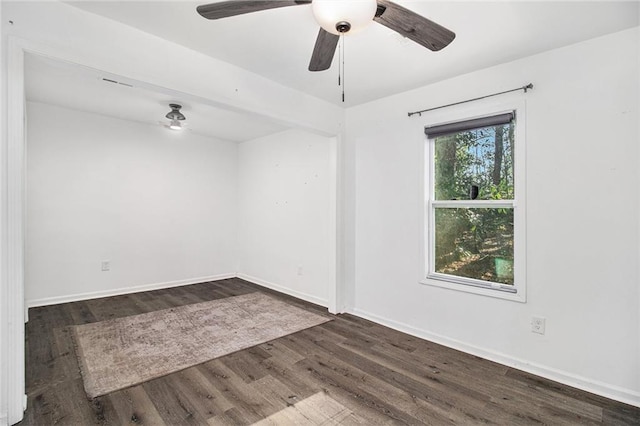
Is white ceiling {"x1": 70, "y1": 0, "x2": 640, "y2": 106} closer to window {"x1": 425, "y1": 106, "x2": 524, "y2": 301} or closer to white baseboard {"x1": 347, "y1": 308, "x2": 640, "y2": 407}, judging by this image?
window {"x1": 425, "y1": 106, "x2": 524, "y2": 301}

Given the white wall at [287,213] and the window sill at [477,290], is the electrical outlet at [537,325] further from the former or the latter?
the white wall at [287,213]

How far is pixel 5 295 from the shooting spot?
1.75m

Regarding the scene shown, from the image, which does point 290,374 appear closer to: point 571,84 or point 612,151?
point 612,151

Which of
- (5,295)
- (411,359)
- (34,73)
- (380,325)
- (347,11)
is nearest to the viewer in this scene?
(347,11)

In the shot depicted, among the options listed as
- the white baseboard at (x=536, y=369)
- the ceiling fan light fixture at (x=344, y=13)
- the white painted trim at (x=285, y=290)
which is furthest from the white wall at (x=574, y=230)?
the ceiling fan light fixture at (x=344, y=13)

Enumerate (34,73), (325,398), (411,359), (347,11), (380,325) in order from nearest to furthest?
(347,11), (325,398), (411,359), (34,73), (380,325)

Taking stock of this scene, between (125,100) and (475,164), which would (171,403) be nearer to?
(475,164)

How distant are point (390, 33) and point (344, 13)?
1.04m

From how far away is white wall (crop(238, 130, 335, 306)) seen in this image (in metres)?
4.21

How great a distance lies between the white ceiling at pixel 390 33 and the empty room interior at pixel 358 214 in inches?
0.7

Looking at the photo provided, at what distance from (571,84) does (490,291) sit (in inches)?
67.6

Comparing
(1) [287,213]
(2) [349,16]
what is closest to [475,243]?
(2) [349,16]

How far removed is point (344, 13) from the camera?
132cm

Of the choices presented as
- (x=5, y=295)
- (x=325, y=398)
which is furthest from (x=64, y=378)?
(x=325, y=398)
